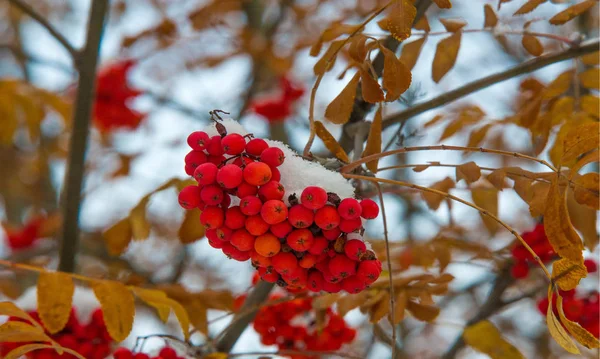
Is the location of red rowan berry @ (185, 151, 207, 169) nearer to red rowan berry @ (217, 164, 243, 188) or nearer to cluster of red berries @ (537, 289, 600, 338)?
red rowan berry @ (217, 164, 243, 188)

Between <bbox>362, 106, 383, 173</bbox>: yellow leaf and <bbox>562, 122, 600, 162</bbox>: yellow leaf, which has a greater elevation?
<bbox>362, 106, 383, 173</bbox>: yellow leaf

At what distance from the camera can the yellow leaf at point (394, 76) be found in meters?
1.07

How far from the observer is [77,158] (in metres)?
2.03

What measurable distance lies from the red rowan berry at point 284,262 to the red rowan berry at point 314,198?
10cm

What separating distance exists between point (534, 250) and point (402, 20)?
884mm

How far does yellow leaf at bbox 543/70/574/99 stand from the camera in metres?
1.51

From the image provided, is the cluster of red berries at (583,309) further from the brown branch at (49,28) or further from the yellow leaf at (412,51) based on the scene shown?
the brown branch at (49,28)

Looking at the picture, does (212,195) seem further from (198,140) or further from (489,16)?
(489,16)

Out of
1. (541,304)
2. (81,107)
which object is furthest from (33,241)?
(541,304)

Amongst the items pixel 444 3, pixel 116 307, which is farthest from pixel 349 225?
pixel 116 307

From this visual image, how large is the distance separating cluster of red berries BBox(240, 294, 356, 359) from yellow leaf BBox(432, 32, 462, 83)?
764 mm

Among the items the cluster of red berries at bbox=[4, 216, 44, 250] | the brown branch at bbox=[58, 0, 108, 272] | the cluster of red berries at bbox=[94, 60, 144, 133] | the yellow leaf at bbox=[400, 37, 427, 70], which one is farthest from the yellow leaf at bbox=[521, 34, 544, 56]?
the cluster of red berries at bbox=[4, 216, 44, 250]

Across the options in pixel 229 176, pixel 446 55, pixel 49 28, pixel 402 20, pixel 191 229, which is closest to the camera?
pixel 229 176

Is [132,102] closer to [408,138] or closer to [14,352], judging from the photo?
[408,138]
